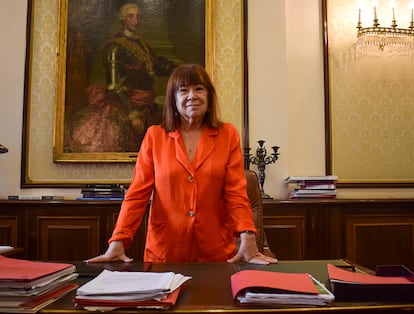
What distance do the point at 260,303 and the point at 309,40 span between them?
317 cm

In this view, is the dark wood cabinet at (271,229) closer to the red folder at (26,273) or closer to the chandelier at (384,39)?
the chandelier at (384,39)

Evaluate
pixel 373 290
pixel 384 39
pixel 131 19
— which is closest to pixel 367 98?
pixel 384 39

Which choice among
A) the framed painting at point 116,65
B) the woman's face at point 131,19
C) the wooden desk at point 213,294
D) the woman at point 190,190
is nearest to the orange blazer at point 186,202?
the woman at point 190,190

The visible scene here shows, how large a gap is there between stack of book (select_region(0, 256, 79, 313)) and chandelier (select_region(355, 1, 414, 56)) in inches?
135

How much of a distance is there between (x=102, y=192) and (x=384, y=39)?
2.77 meters

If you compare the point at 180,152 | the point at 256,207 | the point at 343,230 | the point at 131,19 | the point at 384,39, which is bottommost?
the point at 343,230

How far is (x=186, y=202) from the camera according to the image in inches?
70.6

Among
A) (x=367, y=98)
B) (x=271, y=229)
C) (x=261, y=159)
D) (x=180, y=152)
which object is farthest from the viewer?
(x=367, y=98)

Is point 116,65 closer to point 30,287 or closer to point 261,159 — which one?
point 261,159

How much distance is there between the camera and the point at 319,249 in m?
3.12

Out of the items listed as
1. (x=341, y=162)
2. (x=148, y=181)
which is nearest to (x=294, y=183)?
(x=341, y=162)

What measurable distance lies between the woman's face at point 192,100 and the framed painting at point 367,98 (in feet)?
7.08

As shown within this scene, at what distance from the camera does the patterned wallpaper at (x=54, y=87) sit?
3.62m

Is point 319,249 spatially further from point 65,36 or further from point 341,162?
point 65,36
